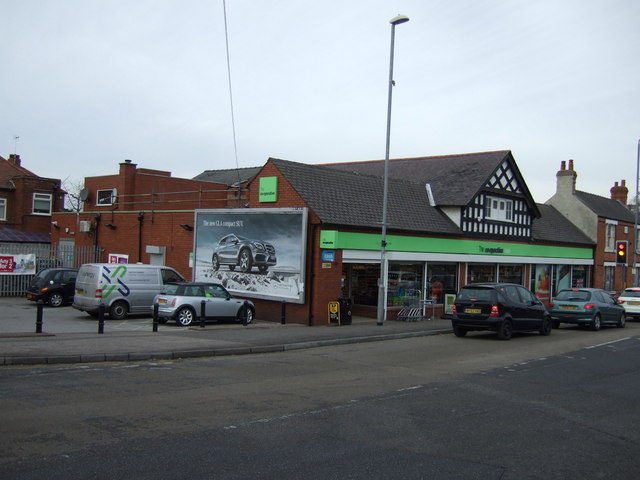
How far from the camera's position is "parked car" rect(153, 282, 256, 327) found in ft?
62.0

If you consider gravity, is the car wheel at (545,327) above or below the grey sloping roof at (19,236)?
below

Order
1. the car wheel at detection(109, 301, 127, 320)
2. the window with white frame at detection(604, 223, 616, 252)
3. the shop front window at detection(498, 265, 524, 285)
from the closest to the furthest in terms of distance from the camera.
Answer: the car wheel at detection(109, 301, 127, 320) < the shop front window at detection(498, 265, 524, 285) < the window with white frame at detection(604, 223, 616, 252)

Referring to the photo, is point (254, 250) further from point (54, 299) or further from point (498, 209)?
point (498, 209)

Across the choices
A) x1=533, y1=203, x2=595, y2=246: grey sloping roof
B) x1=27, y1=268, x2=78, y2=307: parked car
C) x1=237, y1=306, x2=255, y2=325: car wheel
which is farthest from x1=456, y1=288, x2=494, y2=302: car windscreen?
x1=27, y1=268, x2=78, y2=307: parked car

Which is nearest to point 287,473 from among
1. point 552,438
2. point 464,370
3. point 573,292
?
point 552,438

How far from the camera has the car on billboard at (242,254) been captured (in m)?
22.4

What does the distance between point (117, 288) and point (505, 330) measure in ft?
42.4

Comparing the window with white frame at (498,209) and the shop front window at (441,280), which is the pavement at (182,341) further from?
the window with white frame at (498,209)

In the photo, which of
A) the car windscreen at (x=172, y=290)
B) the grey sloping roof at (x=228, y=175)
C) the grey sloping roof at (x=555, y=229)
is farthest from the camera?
the grey sloping roof at (x=228, y=175)

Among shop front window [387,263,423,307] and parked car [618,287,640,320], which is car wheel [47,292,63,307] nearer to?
shop front window [387,263,423,307]

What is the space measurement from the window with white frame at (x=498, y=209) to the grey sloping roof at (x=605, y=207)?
11082 mm

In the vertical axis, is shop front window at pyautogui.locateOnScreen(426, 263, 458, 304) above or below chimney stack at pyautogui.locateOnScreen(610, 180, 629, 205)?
below

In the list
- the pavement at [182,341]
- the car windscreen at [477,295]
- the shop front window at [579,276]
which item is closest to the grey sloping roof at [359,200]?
the pavement at [182,341]

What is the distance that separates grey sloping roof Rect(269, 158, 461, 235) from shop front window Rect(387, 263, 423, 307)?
1.62 meters
